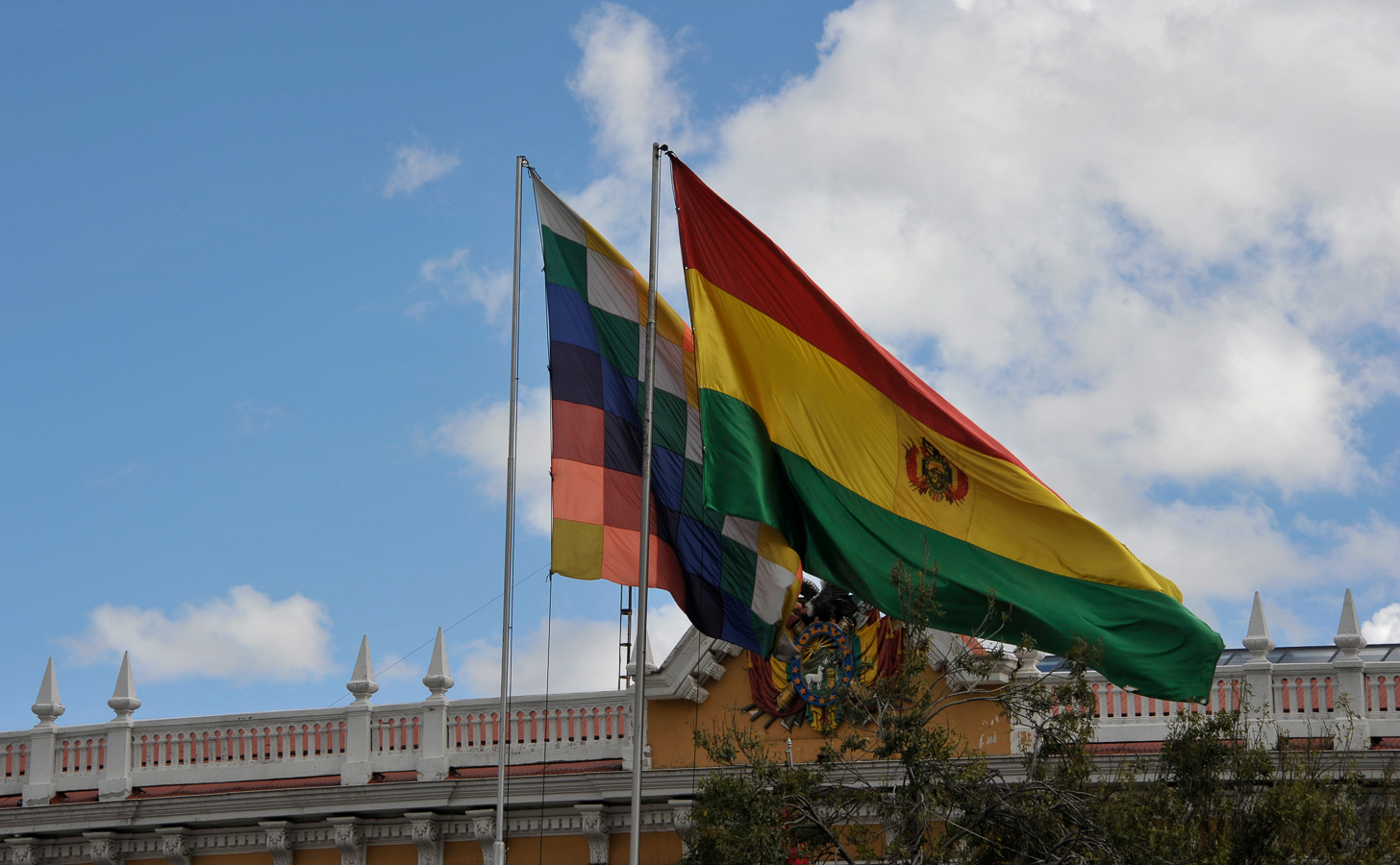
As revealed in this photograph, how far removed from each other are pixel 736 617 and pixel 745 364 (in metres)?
2.58

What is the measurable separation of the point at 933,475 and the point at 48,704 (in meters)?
13.9

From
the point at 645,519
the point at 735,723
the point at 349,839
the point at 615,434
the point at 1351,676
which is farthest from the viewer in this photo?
the point at 349,839

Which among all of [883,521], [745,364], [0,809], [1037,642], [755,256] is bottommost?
[0,809]

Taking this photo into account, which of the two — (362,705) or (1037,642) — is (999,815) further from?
(362,705)

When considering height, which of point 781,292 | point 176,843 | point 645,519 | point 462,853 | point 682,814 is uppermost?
point 781,292

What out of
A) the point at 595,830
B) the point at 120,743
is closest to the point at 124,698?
the point at 120,743

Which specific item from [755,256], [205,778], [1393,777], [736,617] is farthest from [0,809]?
[1393,777]

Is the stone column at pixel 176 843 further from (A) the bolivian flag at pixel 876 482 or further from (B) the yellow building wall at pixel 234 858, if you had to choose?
(A) the bolivian flag at pixel 876 482

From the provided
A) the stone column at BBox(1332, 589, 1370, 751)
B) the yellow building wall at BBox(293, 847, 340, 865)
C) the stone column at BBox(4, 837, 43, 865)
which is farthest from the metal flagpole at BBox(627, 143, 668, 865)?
the stone column at BBox(4, 837, 43, 865)

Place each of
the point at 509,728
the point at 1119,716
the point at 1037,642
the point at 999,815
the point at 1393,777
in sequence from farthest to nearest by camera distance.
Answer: the point at 509,728, the point at 1119,716, the point at 1393,777, the point at 1037,642, the point at 999,815

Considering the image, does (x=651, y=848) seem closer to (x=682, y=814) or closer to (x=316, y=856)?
(x=682, y=814)

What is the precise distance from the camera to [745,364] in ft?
57.9

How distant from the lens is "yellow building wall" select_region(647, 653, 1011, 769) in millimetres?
21328

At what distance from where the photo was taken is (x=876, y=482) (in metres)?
17.5
